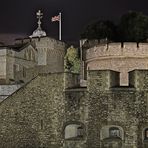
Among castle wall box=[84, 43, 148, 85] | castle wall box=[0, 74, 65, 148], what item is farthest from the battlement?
castle wall box=[0, 74, 65, 148]

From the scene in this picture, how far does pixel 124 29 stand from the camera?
45.9 m

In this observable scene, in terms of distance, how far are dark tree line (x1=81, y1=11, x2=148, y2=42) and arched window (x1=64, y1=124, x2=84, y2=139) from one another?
14.5 meters

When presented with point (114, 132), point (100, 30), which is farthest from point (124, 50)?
point (100, 30)

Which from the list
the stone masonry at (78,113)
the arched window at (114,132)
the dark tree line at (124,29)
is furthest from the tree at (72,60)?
the arched window at (114,132)

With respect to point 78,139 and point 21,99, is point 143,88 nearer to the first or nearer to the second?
point 78,139

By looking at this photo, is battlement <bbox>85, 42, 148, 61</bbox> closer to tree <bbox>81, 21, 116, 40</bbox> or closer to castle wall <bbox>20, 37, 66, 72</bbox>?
tree <bbox>81, 21, 116, 40</bbox>

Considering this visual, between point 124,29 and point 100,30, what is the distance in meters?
2.45

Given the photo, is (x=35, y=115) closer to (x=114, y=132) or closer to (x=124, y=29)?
(x=114, y=132)

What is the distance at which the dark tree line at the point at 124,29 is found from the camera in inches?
1745

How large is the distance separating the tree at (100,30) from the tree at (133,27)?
3.11 ft

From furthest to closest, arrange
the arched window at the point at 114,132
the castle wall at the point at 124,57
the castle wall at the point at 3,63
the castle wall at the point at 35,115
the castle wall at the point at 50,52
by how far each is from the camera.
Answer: the castle wall at the point at 50,52 → the castle wall at the point at 3,63 → the castle wall at the point at 124,57 → the castle wall at the point at 35,115 → the arched window at the point at 114,132

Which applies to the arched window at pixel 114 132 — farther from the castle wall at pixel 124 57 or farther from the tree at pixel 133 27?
the tree at pixel 133 27

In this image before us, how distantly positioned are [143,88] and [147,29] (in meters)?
16.8

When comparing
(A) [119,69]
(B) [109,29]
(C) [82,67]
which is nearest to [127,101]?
(A) [119,69]
